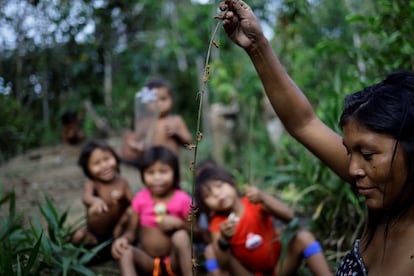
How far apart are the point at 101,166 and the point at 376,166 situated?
8.26 feet

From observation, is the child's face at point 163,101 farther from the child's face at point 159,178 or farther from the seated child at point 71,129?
the seated child at point 71,129

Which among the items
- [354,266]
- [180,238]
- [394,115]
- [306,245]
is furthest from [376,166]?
[180,238]

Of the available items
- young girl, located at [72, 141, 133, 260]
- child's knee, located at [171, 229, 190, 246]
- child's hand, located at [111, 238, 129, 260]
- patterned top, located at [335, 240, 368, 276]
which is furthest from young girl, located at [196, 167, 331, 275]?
patterned top, located at [335, 240, 368, 276]

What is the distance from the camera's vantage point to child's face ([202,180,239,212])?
9.44ft

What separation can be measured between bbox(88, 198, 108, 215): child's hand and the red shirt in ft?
2.62

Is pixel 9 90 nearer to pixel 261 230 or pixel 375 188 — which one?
pixel 261 230

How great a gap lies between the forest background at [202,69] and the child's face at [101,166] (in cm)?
90

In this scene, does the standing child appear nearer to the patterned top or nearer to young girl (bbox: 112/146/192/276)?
young girl (bbox: 112/146/192/276)

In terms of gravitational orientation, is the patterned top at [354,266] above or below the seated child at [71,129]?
below

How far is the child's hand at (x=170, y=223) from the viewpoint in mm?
3117

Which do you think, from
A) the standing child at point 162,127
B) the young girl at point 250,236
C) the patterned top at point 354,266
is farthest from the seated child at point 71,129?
the patterned top at point 354,266

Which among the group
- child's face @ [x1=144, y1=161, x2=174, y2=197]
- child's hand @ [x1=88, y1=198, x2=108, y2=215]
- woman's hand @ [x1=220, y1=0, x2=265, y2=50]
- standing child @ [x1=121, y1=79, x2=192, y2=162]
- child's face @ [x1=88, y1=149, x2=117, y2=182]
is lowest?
child's hand @ [x1=88, y1=198, x2=108, y2=215]

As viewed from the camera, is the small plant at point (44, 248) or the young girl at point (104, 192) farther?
the young girl at point (104, 192)

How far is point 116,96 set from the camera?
390 inches
